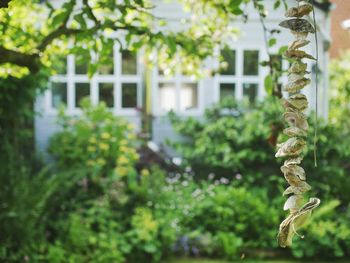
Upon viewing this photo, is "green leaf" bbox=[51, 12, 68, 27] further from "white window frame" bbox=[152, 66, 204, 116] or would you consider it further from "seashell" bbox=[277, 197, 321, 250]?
"white window frame" bbox=[152, 66, 204, 116]

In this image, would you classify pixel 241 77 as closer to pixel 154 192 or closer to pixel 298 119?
pixel 154 192

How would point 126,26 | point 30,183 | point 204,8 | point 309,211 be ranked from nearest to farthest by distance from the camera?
point 309,211, point 126,26, point 204,8, point 30,183

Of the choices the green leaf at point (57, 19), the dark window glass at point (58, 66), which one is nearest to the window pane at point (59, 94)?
the dark window glass at point (58, 66)

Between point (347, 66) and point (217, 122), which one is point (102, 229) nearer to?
point (217, 122)

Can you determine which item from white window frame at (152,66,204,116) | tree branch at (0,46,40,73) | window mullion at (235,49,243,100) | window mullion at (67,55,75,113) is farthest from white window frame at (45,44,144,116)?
tree branch at (0,46,40,73)

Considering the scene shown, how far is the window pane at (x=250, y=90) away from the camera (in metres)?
10.7

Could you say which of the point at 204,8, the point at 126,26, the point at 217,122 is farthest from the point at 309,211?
the point at 217,122

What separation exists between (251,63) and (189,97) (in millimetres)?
1227

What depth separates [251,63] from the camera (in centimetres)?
1076

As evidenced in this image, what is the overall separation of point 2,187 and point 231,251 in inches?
97.2

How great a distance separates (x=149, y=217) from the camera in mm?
6547

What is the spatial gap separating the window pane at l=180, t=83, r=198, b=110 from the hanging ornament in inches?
377

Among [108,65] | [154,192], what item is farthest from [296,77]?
[154,192]

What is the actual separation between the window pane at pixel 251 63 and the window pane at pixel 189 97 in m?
0.93
